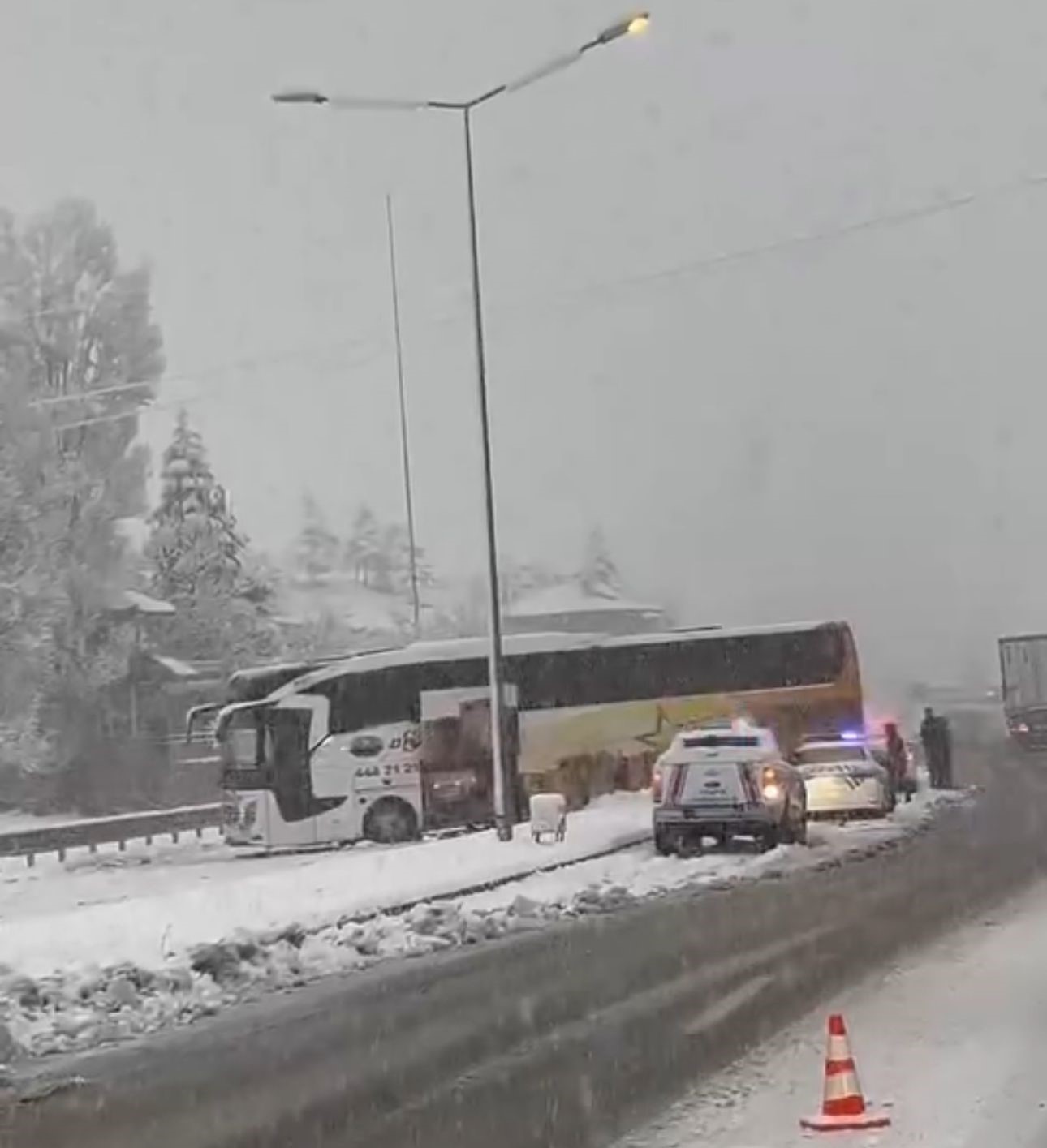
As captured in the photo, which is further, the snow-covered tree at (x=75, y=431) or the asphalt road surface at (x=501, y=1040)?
the snow-covered tree at (x=75, y=431)

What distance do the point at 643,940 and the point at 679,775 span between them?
1258cm

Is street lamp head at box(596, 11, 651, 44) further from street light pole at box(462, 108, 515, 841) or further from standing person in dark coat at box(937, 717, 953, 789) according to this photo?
standing person in dark coat at box(937, 717, 953, 789)

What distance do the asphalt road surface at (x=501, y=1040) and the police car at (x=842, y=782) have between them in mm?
14152

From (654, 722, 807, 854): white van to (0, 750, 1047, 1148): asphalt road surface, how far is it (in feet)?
28.1

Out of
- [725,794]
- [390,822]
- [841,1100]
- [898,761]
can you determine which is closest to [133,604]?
[390,822]

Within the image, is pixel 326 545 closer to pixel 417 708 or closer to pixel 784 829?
pixel 417 708

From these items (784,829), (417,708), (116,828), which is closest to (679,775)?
(784,829)

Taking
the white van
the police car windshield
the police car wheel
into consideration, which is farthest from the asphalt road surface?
the police car windshield

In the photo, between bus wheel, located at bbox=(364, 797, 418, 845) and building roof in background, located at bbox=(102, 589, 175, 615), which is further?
building roof in background, located at bbox=(102, 589, 175, 615)

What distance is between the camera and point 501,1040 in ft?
40.4

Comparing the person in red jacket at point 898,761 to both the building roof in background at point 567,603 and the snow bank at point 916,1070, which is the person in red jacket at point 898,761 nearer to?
the snow bank at point 916,1070

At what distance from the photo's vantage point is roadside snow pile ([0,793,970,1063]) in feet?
49.6

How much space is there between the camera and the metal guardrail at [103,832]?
1519 inches

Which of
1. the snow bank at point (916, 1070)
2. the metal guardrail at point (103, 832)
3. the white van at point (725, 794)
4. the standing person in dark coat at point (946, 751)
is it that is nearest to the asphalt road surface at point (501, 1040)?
the snow bank at point (916, 1070)
